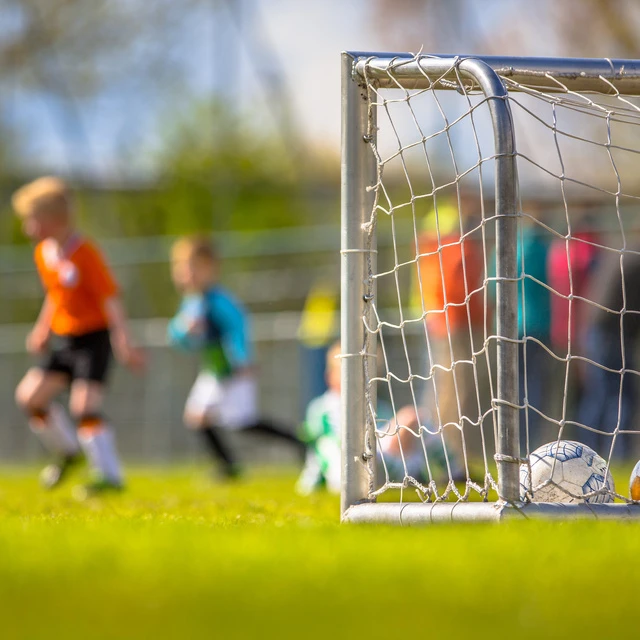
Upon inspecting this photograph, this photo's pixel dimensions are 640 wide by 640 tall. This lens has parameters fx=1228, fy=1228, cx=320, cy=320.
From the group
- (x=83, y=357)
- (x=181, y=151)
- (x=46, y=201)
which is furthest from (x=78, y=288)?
(x=181, y=151)

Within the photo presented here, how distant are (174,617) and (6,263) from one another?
41.7 ft

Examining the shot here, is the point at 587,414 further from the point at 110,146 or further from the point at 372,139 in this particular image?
the point at 110,146

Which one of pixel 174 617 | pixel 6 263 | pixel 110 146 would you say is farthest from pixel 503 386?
pixel 110 146

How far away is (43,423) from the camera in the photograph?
719 cm

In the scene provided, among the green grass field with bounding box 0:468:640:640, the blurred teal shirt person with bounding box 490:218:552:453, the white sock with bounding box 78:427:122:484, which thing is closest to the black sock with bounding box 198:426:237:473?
the white sock with bounding box 78:427:122:484

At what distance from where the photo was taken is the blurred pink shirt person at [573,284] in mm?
8992

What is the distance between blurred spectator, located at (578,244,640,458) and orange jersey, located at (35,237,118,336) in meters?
3.72

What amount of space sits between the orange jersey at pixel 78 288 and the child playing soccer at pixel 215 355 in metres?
1.48

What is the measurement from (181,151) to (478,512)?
16825 millimetres

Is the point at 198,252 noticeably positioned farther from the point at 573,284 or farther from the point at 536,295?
the point at 573,284

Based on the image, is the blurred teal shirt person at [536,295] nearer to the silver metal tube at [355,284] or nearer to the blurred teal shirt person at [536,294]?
the blurred teal shirt person at [536,294]

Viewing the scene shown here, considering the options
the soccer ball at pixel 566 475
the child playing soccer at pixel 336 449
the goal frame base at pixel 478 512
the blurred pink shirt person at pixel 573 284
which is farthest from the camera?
the blurred pink shirt person at pixel 573 284

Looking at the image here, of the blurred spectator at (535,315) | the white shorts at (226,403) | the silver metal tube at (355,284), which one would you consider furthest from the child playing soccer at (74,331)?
the blurred spectator at (535,315)

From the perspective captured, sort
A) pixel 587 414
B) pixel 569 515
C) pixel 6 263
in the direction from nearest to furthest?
pixel 569 515 < pixel 587 414 < pixel 6 263
